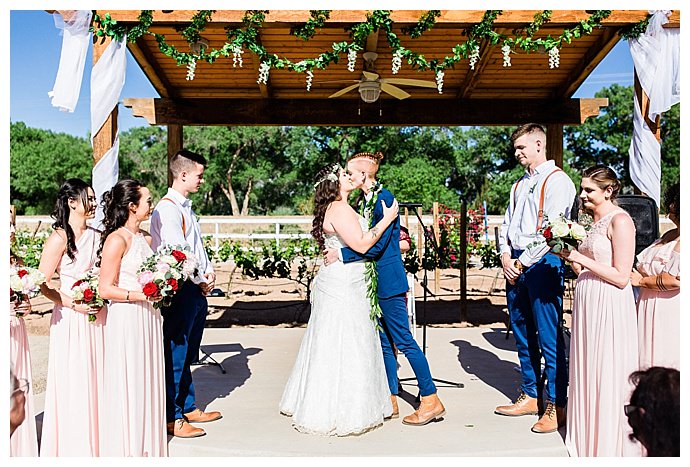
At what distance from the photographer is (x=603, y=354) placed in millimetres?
3672

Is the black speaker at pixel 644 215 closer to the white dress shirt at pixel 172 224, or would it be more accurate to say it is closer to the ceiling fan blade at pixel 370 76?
the ceiling fan blade at pixel 370 76

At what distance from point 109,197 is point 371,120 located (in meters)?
6.00

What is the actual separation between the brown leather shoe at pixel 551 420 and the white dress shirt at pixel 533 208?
1.04 meters

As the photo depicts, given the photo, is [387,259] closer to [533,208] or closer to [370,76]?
[533,208]

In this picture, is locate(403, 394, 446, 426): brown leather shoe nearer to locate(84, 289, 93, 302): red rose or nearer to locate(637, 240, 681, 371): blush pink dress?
locate(637, 240, 681, 371): blush pink dress

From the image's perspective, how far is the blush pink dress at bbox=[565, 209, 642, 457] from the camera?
3.65 meters

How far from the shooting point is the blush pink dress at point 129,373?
144 inches

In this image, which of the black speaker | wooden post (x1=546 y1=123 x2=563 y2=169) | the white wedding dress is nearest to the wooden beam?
wooden post (x1=546 y1=123 x2=563 y2=169)

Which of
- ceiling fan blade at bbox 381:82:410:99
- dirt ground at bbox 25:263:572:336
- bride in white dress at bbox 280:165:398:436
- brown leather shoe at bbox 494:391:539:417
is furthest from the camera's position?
dirt ground at bbox 25:263:572:336

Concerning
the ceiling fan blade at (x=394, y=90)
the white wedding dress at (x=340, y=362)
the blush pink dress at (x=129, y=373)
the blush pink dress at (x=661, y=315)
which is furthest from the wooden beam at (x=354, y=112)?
the blush pink dress at (x=129, y=373)

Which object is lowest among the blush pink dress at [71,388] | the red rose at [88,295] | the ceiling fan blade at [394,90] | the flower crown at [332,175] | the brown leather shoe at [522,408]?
the brown leather shoe at [522,408]

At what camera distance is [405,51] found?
6551mm

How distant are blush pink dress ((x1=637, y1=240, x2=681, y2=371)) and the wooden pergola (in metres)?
4.34

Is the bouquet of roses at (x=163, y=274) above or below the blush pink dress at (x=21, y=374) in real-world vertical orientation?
above
